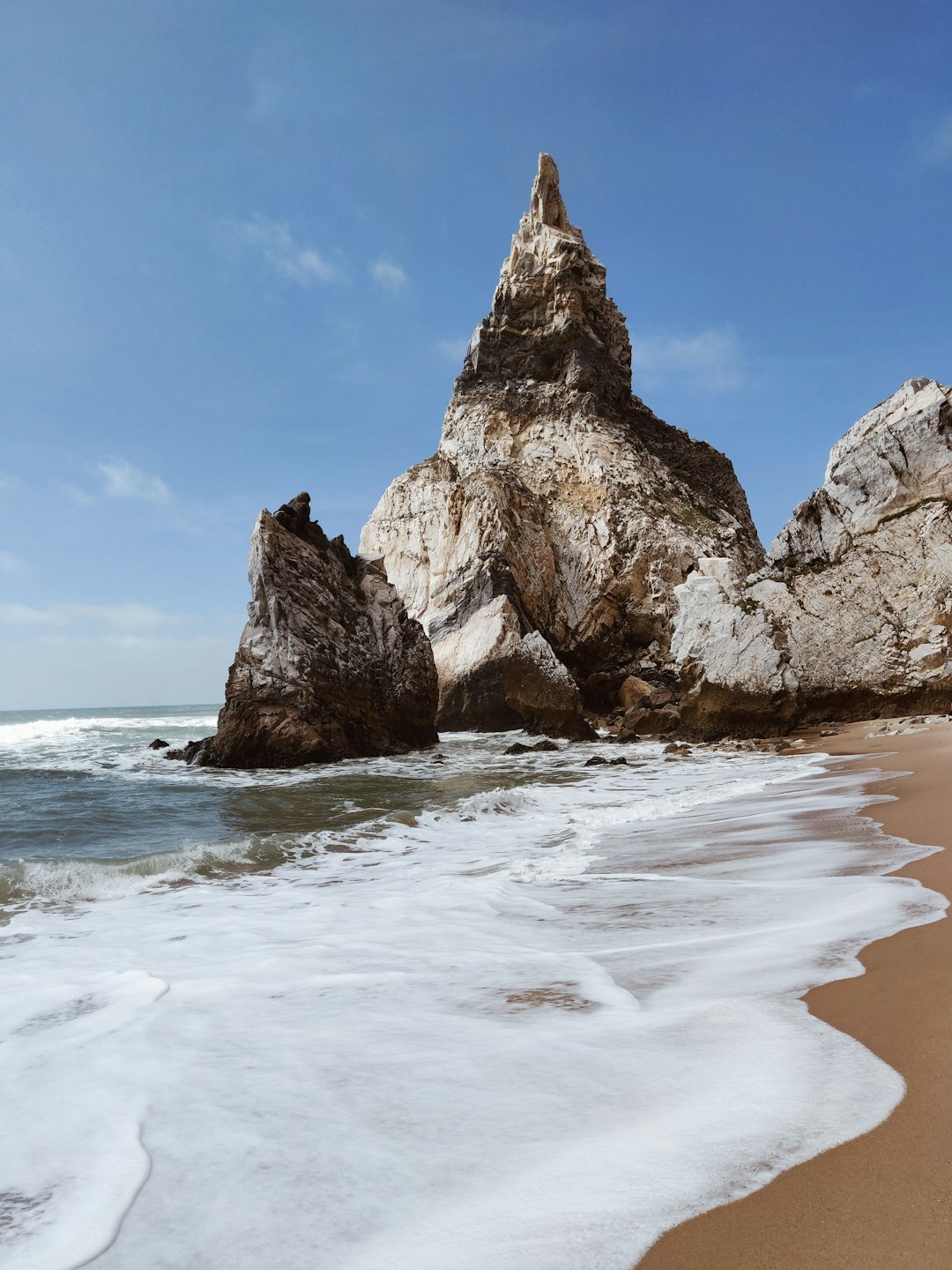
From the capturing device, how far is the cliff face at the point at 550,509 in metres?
25.1

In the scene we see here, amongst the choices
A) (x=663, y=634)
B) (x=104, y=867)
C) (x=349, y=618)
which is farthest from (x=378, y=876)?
(x=663, y=634)

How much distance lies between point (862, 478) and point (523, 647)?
32.1 ft

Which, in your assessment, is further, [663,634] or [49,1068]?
[663,634]

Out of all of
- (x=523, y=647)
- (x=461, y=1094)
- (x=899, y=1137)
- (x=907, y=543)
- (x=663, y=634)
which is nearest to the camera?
(x=899, y=1137)

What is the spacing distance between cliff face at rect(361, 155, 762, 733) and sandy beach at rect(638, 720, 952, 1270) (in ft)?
59.3

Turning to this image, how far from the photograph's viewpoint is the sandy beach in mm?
1181

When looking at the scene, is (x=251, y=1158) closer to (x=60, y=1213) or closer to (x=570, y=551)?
(x=60, y=1213)

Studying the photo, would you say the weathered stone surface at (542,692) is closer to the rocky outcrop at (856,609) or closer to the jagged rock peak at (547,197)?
the rocky outcrop at (856,609)

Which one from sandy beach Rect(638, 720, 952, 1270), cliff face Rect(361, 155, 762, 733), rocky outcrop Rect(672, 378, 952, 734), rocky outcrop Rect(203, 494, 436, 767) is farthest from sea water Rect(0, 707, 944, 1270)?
cliff face Rect(361, 155, 762, 733)

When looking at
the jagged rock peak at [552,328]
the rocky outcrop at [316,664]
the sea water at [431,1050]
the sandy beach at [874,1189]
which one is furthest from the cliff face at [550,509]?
the sandy beach at [874,1189]

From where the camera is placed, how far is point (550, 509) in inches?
1196

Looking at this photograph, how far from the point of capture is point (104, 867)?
596 centimetres

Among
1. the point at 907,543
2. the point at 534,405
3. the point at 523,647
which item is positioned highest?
the point at 534,405

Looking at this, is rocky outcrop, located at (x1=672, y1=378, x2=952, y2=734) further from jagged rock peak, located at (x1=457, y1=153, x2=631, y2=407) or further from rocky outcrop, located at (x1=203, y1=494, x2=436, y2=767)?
jagged rock peak, located at (x1=457, y1=153, x2=631, y2=407)
